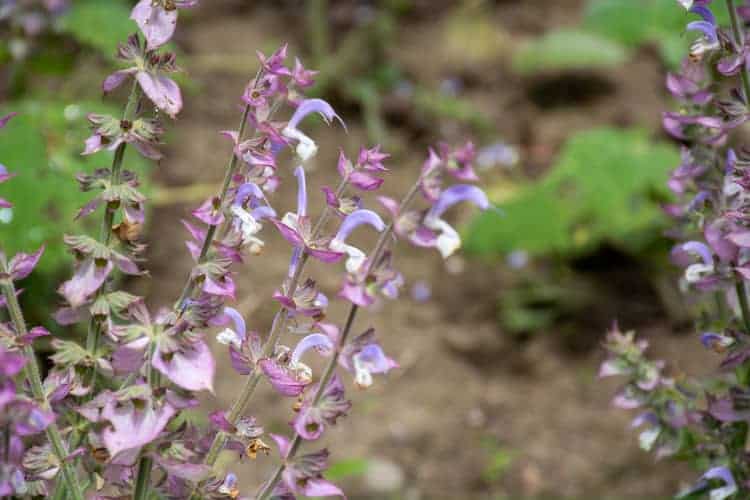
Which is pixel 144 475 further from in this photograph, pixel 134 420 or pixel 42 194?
pixel 42 194

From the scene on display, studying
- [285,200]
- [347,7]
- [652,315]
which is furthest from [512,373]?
[347,7]

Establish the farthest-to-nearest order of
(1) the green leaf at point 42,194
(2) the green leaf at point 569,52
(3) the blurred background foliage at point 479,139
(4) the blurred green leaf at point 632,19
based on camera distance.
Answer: (2) the green leaf at point 569,52
(4) the blurred green leaf at point 632,19
(3) the blurred background foliage at point 479,139
(1) the green leaf at point 42,194

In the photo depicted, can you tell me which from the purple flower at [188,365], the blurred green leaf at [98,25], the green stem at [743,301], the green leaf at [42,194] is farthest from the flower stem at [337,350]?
the blurred green leaf at [98,25]

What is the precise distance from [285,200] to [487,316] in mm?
806

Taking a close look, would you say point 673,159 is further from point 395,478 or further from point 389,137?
point 395,478

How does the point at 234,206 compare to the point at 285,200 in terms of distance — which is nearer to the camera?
the point at 234,206

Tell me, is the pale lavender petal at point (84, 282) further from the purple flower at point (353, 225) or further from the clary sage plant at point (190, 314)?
the purple flower at point (353, 225)

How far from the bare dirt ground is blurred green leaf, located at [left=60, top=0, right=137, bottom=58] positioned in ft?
1.85

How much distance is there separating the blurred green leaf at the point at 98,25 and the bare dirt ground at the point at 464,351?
0.56 metres

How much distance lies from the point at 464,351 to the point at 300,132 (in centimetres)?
185

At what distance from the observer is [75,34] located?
2.90 meters

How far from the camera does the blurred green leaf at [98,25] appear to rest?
2826mm

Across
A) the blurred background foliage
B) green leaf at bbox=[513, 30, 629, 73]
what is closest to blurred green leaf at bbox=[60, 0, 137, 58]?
the blurred background foliage

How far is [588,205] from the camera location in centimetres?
296
